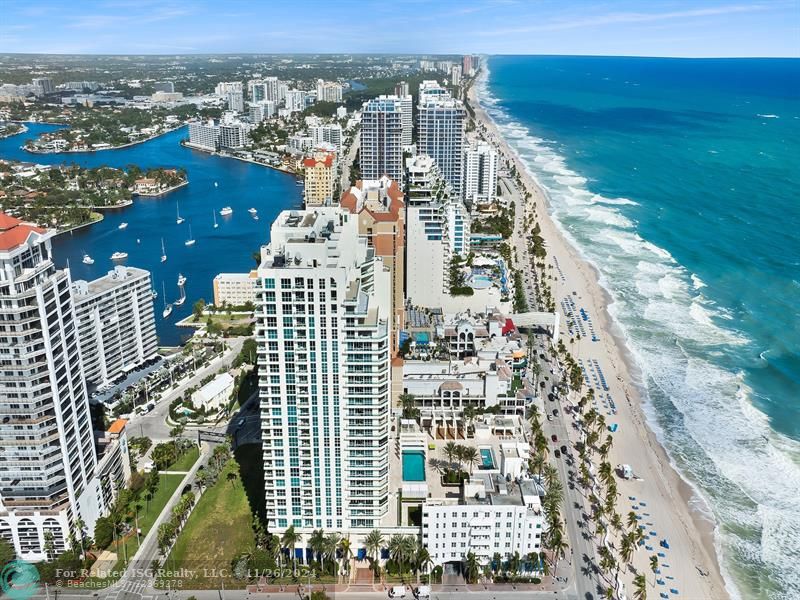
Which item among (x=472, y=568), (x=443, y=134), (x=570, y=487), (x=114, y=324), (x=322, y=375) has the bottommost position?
(x=570, y=487)

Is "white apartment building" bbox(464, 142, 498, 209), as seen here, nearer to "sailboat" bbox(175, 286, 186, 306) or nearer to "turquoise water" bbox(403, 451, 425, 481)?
"sailboat" bbox(175, 286, 186, 306)

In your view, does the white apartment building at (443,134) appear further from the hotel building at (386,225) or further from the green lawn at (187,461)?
the green lawn at (187,461)

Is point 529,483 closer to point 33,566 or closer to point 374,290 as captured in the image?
point 374,290

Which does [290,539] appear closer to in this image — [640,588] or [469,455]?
[469,455]

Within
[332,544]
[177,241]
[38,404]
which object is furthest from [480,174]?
[38,404]

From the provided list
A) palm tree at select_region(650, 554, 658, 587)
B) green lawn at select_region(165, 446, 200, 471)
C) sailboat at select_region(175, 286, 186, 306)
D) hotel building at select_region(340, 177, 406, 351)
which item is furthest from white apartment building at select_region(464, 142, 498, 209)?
palm tree at select_region(650, 554, 658, 587)

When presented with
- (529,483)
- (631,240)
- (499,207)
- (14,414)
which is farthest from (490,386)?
(499,207)
